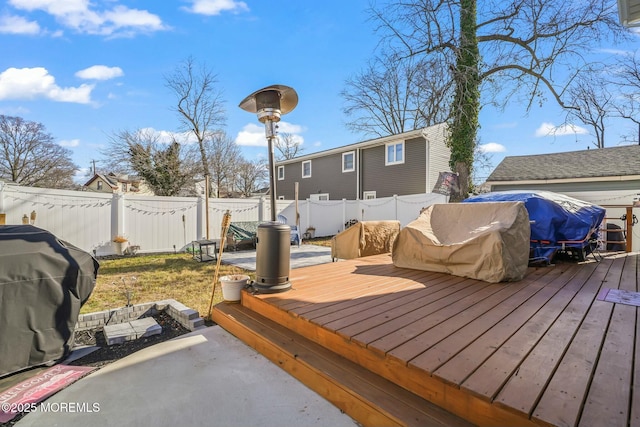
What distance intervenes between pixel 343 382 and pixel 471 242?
2.41 metres

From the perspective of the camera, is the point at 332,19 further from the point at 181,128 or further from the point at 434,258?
the point at 181,128

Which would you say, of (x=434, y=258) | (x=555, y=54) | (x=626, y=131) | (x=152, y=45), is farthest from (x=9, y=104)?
(x=626, y=131)

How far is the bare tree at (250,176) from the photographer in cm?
2412

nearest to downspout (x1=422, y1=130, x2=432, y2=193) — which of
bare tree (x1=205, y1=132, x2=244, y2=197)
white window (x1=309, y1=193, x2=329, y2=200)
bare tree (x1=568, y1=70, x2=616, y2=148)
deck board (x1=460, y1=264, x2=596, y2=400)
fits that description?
bare tree (x1=568, y1=70, x2=616, y2=148)

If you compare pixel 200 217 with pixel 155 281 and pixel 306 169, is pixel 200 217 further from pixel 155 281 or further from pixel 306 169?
pixel 306 169

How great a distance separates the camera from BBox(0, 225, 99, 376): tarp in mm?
2049

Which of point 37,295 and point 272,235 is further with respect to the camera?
point 272,235

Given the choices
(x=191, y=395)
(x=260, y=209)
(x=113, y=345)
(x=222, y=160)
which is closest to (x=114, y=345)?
(x=113, y=345)

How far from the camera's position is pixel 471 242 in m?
3.42

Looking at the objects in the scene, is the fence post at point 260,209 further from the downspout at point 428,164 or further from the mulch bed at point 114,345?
the mulch bed at point 114,345

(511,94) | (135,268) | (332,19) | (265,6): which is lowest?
(135,268)

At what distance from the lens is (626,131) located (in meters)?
17.1

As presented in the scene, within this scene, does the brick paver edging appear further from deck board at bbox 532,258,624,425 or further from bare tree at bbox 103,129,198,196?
bare tree at bbox 103,129,198,196

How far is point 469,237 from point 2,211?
8.46 m
